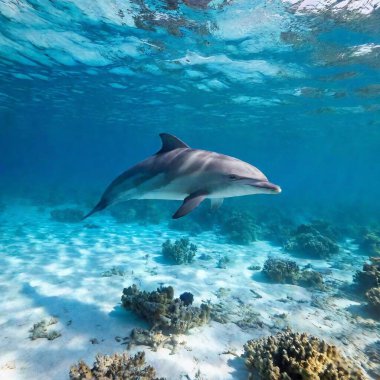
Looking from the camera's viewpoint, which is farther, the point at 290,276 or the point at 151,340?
the point at 290,276

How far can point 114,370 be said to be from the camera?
3664mm

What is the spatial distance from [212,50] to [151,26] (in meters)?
3.71

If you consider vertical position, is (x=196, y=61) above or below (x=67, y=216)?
above

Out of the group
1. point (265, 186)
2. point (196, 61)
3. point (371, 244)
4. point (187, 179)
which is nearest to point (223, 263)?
point (187, 179)

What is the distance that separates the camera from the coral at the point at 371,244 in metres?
14.2

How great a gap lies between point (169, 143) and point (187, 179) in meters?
1.10

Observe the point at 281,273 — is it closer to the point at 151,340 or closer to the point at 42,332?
the point at 151,340

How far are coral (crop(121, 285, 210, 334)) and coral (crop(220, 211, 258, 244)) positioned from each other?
378 inches

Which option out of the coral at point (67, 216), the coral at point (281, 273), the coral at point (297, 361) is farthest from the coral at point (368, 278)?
the coral at point (67, 216)

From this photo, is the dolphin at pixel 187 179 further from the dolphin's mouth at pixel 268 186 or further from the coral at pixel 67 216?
the coral at pixel 67 216

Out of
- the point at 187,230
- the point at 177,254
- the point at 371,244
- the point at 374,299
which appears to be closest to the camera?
the point at 374,299

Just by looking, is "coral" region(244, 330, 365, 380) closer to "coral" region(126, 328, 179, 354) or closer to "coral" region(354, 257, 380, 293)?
"coral" region(126, 328, 179, 354)

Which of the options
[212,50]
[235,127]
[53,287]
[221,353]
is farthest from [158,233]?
[235,127]

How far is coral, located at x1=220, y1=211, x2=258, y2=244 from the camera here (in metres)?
15.2
